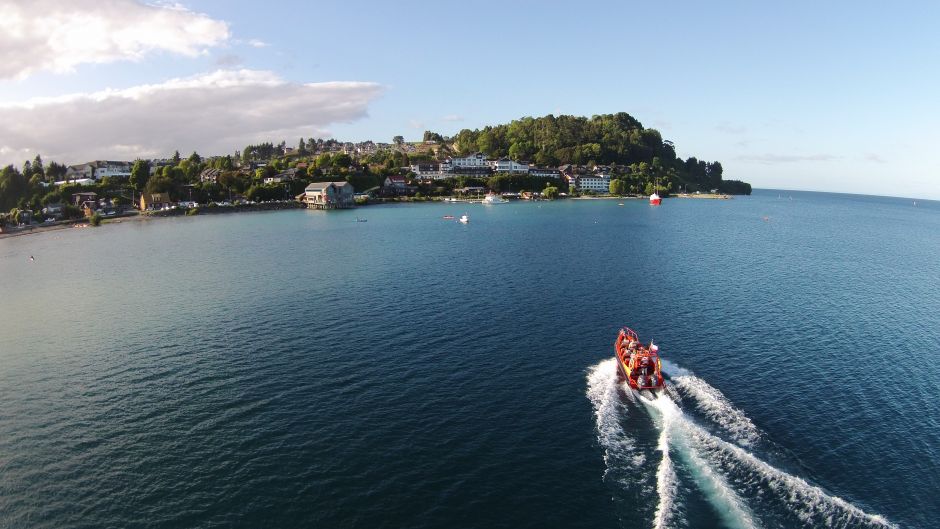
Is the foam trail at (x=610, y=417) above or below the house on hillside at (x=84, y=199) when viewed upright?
below

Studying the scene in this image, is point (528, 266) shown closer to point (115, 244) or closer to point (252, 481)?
point (252, 481)

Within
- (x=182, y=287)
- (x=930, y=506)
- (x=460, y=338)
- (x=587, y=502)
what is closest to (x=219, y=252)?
(x=182, y=287)

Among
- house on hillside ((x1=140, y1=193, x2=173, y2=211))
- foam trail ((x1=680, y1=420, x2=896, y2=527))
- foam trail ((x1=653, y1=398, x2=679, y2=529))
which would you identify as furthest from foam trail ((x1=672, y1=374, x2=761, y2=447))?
house on hillside ((x1=140, y1=193, x2=173, y2=211))

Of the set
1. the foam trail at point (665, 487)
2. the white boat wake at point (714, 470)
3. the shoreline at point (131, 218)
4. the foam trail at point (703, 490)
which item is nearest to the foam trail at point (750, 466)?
the white boat wake at point (714, 470)

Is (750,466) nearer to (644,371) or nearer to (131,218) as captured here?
(644,371)

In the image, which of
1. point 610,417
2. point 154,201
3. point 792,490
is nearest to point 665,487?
point 792,490

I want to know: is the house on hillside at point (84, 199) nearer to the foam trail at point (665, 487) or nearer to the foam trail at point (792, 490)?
the foam trail at point (665, 487)
